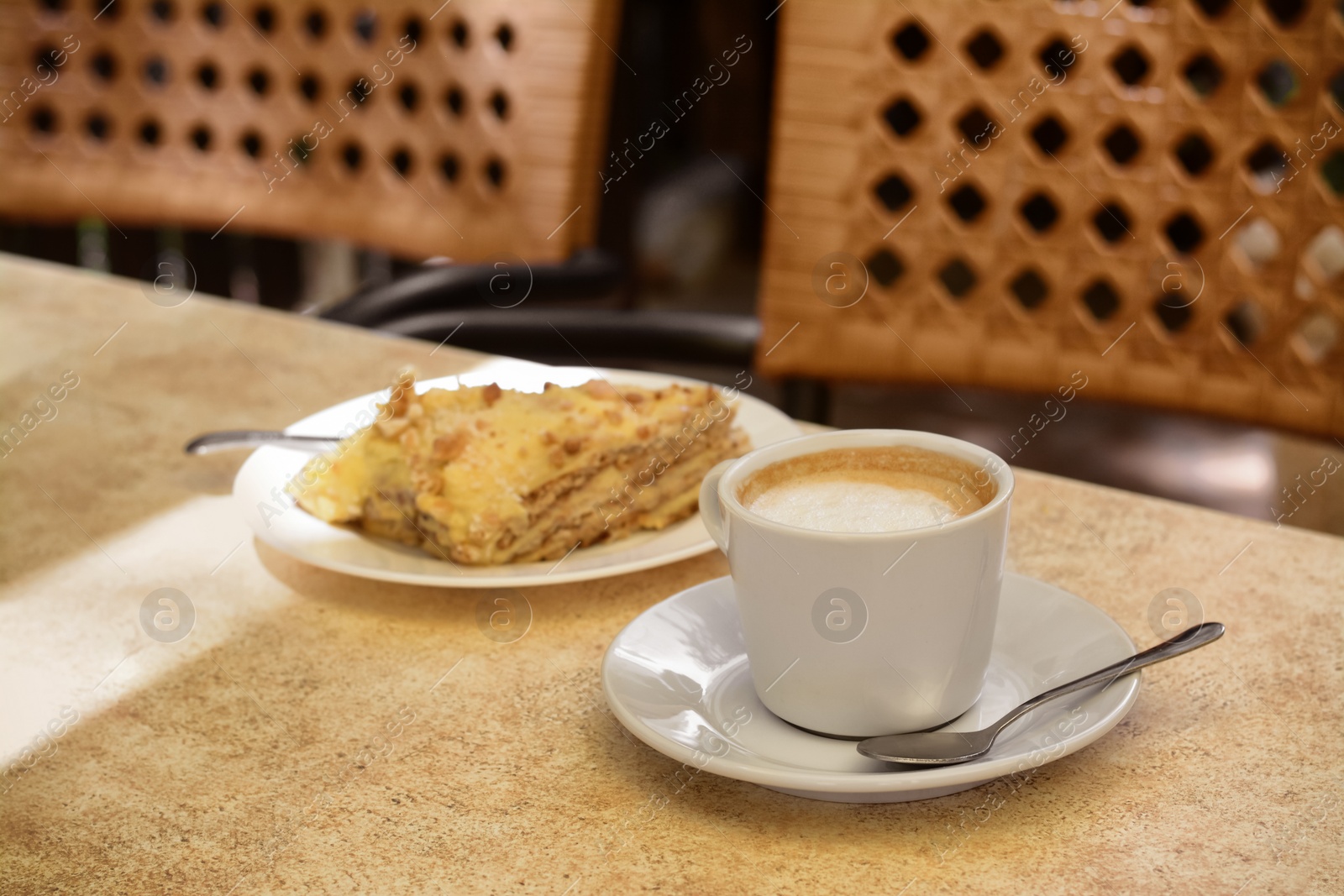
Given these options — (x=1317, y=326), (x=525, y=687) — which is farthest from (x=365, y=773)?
(x=1317, y=326)

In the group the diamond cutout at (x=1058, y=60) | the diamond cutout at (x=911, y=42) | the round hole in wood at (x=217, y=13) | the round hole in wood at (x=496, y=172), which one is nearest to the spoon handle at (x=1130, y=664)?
the diamond cutout at (x=1058, y=60)

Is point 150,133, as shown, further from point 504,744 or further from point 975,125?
point 504,744

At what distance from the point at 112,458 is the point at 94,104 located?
1391 millimetres

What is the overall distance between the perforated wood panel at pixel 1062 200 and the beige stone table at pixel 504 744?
0.57 metres

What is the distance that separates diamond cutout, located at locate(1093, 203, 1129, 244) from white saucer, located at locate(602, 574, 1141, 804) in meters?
0.87

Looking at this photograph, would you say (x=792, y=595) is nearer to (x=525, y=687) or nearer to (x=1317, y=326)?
(x=525, y=687)

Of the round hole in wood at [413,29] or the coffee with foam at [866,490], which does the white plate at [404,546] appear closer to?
the coffee with foam at [866,490]

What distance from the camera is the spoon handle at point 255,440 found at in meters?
0.99

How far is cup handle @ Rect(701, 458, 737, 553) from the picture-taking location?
0.67 metres

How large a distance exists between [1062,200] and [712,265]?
229 cm

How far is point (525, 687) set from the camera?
75 cm

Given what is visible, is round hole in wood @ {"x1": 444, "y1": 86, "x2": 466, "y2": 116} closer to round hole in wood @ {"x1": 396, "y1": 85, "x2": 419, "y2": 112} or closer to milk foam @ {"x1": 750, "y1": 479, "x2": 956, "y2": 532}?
round hole in wood @ {"x1": 396, "y1": 85, "x2": 419, "y2": 112}

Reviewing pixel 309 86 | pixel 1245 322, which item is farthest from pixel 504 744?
pixel 1245 322

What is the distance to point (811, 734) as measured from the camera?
2.10 ft
